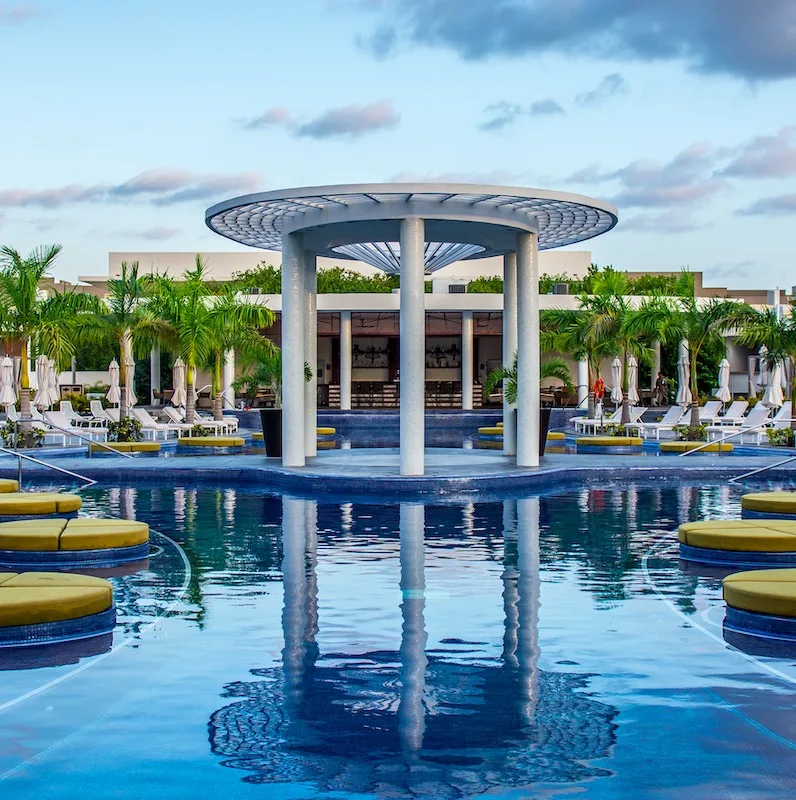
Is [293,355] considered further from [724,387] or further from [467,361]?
[467,361]

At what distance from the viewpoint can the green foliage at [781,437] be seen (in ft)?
74.9

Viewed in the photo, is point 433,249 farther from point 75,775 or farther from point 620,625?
point 75,775

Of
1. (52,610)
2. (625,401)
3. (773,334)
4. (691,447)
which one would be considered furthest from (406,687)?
(625,401)

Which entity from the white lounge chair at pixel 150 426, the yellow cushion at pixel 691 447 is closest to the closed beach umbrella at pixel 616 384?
the yellow cushion at pixel 691 447

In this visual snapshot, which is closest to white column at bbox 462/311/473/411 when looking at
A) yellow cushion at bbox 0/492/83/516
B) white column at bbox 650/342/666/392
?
white column at bbox 650/342/666/392

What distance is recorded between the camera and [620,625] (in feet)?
24.4

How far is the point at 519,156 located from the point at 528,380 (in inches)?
300

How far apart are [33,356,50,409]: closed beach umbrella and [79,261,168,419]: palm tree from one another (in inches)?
65.4

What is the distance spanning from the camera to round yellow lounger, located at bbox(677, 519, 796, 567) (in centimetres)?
961

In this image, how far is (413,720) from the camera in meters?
5.44

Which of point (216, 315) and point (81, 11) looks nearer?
point (81, 11)

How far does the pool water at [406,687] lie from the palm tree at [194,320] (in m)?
16.4

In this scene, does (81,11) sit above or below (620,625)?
above

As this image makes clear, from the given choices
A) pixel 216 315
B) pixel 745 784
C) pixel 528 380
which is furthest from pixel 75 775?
pixel 216 315
